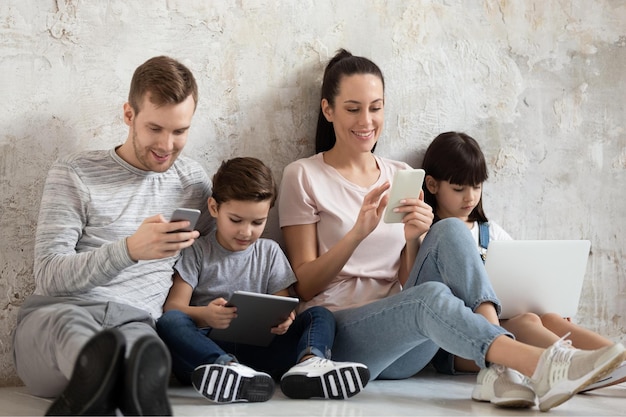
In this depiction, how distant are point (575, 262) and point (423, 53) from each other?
113cm

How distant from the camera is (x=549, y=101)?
386cm

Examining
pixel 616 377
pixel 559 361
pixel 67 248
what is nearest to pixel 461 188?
pixel 616 377

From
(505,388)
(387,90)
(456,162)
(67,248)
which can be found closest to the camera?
(505,388)

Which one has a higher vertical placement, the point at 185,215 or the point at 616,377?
the point at 185,215

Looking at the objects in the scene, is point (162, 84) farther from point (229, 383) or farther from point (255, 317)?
point (229, 383)

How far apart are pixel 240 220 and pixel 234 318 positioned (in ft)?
1.18

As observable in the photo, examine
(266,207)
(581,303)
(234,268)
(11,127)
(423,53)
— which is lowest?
(581,303)

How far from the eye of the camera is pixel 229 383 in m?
2.56

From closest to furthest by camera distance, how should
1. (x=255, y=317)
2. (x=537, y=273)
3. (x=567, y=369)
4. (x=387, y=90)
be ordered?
(x=567, y=369) < (x=255, y=317) < (x=537, y=273) < (x=387, y=90)

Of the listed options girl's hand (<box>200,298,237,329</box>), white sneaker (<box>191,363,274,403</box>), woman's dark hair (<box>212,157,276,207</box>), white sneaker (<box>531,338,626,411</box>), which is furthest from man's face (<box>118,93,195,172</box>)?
white sneaker (<box>531,338,626,411</box>)

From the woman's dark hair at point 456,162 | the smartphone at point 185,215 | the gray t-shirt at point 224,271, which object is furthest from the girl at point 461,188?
the smartphone at point 185,215

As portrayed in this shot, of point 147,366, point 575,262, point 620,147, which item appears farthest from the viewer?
point 620,147

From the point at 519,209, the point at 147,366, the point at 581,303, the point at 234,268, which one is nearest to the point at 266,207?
the point at 234,268

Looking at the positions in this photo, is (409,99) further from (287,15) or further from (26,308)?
(26,308)
